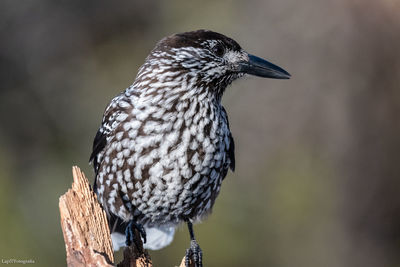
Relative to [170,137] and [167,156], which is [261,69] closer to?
[170,137]

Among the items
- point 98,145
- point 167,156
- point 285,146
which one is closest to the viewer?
point 167,156

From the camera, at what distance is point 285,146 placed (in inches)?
430

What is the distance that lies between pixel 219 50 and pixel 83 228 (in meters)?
1.95

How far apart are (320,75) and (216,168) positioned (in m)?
5.13

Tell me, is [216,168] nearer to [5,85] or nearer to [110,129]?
[110,129]

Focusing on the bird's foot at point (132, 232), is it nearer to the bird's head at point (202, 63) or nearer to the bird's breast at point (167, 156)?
the bird's breast at point (167, 156)

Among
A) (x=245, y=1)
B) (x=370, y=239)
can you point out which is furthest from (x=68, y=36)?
(x=370, y=239)

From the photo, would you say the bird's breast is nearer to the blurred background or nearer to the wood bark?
the wood bark

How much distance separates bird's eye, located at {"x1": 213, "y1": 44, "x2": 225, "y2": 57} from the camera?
5.96 metres

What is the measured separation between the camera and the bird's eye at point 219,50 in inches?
235

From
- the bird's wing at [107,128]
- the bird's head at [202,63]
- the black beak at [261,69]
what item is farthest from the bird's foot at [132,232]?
the black beak at [261,69]

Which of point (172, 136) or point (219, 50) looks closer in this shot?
point (172, 136)

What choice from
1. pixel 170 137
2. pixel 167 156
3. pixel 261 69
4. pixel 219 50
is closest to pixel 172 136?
pixel 170 137

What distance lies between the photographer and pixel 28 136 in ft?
39.8
